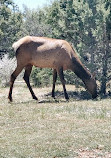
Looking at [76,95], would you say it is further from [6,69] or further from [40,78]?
[6,69]

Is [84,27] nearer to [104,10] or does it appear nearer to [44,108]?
[104,10]

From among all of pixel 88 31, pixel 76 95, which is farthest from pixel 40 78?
pixel 88 31

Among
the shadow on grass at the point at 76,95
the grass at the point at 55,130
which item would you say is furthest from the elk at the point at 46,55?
the grass at the point at 55,130

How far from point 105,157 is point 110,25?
830 centimetres

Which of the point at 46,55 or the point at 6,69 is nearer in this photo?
the point at 46,55

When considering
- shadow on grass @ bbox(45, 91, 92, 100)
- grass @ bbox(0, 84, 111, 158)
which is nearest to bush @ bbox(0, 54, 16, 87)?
shadow on grass @ bbox(45, 91, 92, 100)

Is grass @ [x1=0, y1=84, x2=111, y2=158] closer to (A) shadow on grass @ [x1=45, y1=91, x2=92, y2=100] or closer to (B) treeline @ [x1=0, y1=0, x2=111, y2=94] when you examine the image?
(A) shadow on grass @ [x1=45, y1=91, x2=92, y2=100]

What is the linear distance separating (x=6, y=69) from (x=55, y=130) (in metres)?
14.1

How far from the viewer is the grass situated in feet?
20.4

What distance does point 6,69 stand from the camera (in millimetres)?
21281

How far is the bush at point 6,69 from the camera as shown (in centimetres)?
2025

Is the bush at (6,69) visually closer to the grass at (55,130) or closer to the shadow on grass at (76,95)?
the shadow on grass at (76,95)

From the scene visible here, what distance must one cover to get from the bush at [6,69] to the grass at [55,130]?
364 inches

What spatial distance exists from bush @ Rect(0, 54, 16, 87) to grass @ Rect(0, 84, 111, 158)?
9.25 metres
